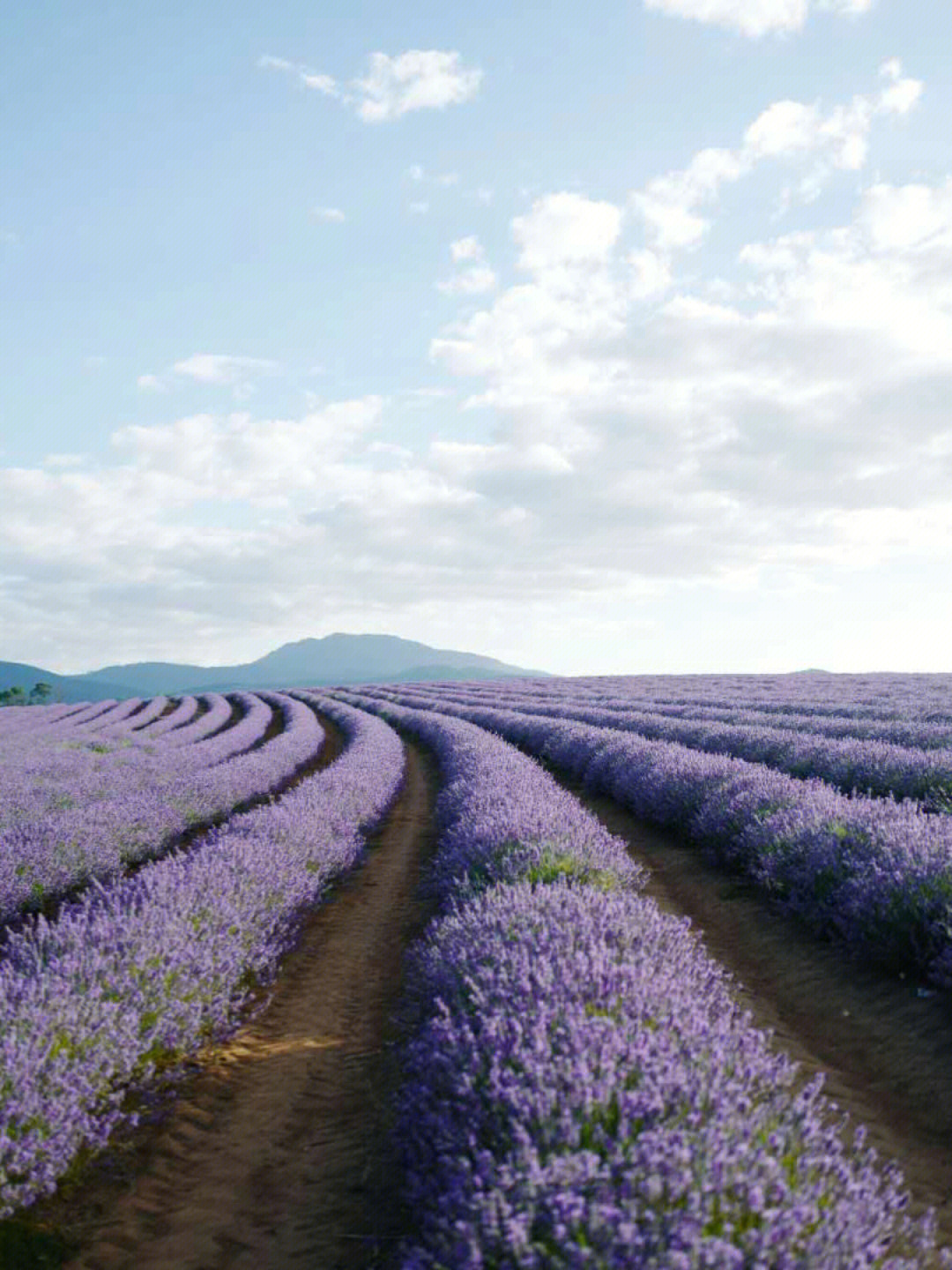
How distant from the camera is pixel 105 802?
999 cm

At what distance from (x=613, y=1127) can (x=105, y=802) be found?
8.93m

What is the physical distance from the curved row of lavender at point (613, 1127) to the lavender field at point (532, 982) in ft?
0.04

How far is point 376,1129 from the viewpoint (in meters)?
3.60

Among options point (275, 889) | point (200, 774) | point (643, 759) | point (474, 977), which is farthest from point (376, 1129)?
point (200, 774)

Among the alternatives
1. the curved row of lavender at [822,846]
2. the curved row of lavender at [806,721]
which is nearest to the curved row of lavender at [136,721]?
the curved row of lavender at [806,721]

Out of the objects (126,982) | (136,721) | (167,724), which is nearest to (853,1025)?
(126,982)

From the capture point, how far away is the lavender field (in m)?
1.97

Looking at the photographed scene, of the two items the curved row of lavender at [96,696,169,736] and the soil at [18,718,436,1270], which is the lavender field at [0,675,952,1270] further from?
the curved row of lavender at [96,696,169,736]

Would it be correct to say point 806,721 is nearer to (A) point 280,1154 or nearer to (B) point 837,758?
(B) point 837,758

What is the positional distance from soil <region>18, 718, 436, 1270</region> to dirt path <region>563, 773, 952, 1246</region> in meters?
1.72

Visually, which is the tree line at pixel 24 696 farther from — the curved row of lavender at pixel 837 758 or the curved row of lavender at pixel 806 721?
A: the curved row of lavender at pixel 837 758

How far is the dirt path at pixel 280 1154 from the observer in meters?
2.92

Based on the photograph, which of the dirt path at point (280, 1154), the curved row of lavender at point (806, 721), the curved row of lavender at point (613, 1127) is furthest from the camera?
the curved row of lavender at point (806, 721)

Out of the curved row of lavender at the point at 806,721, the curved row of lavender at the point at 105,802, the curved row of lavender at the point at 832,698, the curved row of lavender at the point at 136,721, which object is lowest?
the curved row of lavender at the point at 105,802
